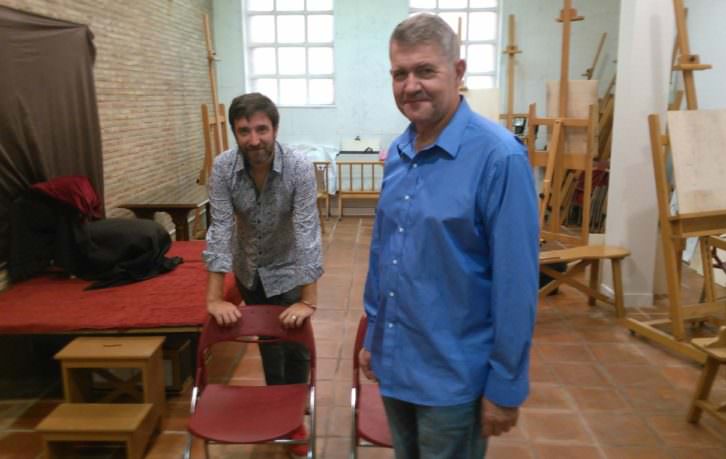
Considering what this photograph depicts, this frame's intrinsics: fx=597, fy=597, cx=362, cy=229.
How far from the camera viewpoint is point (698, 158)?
363 cm

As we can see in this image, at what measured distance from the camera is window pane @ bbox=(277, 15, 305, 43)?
27.3 ft

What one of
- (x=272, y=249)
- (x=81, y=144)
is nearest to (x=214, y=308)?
(x=272, y=249)

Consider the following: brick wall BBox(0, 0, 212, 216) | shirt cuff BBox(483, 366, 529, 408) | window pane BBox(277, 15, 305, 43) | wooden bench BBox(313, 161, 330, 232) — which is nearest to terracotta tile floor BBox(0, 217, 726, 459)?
shirt cuff BBox(483, 366, 529, 408)

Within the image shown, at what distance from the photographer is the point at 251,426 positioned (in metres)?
2.13

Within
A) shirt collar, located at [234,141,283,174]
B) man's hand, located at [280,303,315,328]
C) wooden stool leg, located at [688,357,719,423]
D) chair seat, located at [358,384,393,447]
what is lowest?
wooden stool leg, located at [688,357,719,423]

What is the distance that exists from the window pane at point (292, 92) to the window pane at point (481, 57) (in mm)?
2411

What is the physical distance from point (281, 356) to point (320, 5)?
6.58m

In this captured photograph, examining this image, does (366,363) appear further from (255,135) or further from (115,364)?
(115,364)

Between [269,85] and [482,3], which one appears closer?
[482,3]

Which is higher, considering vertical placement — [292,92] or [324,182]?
[292,92]

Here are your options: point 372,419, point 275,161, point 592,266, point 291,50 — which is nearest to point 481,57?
point 291,50

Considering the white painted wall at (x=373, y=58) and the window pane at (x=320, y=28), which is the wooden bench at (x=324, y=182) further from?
the window pane at (x=320, y=28)

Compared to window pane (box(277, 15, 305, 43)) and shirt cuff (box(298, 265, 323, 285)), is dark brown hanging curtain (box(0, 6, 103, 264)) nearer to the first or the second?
shirt cuff (box(298, 265, 323, 285))

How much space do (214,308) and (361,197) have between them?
5834mm
